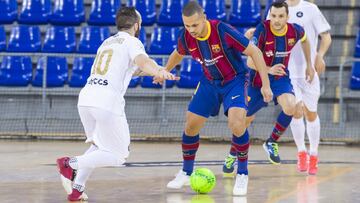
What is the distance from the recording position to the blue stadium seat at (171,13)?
1752cm

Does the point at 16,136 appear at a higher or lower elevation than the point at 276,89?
lower

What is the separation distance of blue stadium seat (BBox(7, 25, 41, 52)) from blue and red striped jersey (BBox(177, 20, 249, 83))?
347 inches

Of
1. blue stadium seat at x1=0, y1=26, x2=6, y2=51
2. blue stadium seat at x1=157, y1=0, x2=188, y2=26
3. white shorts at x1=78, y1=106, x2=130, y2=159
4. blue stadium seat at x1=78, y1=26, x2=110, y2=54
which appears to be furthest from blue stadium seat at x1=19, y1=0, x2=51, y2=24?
white shorts at x1=78, y1=106, x2=130, y2=159

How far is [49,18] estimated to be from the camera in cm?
1781

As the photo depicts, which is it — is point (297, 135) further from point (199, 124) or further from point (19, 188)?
point (19, 188)

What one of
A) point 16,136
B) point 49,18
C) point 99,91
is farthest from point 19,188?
point 49,18

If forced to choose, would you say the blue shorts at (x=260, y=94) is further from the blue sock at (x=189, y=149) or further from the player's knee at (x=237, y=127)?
the player's knee at (x=237, y=127)

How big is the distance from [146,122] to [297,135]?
4.90 metres

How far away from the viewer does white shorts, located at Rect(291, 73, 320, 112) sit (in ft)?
35.7


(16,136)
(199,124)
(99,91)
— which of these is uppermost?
(99,91)

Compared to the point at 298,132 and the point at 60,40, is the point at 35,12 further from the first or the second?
the point at 298,132

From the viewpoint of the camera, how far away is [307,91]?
10.9 meters

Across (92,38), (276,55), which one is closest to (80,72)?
(92,38)

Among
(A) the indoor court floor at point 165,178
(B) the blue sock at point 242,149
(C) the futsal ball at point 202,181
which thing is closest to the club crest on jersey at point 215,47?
(B) the blue sock at point 242,149
